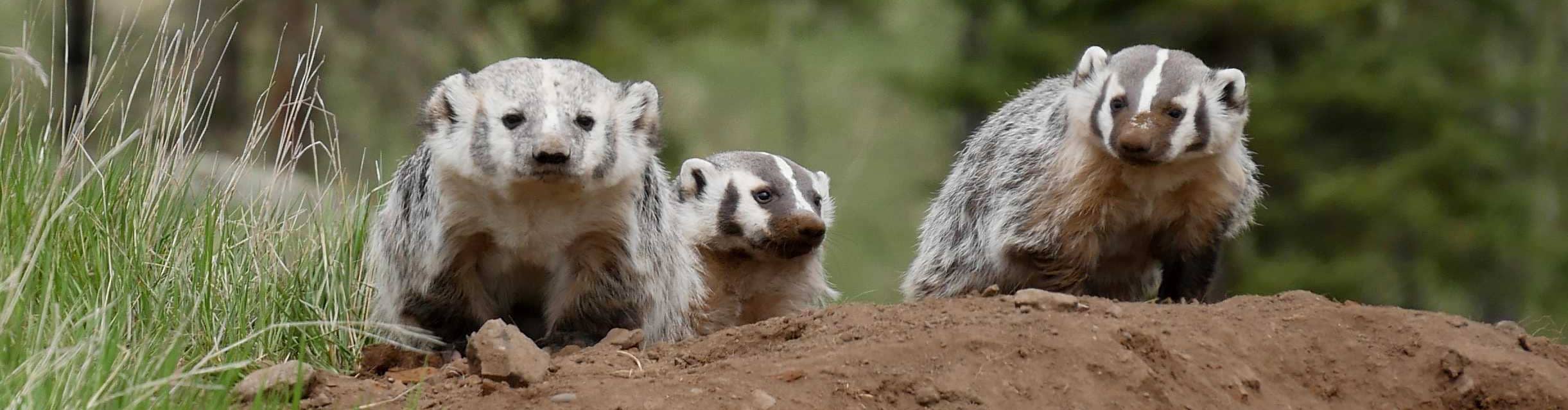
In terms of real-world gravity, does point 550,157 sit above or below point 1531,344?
above

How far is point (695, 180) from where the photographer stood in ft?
21.0

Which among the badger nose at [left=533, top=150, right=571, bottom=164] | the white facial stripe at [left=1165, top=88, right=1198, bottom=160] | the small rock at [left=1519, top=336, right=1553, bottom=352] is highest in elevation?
the white facial stripe at [left=1165, top=88, right=1198, bottom=160]

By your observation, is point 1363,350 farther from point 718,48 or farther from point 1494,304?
point 718,48

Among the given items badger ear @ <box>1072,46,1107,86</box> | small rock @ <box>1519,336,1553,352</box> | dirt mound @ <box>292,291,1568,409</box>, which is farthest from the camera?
badger ear @ <box>1072,46,1107,86</box>

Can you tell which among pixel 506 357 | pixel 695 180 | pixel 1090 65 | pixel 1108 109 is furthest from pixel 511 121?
pixel 1090 65

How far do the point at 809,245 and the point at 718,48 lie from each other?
19.0m

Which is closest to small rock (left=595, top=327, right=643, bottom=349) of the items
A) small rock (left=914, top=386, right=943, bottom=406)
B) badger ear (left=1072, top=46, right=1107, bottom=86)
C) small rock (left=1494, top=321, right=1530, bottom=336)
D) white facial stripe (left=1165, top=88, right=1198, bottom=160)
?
small rock (left=914, top=386, right=943, bottom=406)

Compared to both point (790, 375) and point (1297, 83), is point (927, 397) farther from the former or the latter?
point (1297, 83)

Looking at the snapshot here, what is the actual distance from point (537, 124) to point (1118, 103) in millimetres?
1968

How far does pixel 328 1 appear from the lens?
1335 centimetres

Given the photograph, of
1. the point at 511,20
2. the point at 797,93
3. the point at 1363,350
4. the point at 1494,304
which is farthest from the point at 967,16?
the point at 1363,350

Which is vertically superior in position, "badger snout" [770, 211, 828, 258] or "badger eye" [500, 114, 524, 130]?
"badger eye" [500, 114, 524, 130]

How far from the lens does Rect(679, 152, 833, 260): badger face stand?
6.05 metres

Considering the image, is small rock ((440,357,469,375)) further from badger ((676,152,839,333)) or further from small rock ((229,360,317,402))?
badger ((676,152,839,333))
